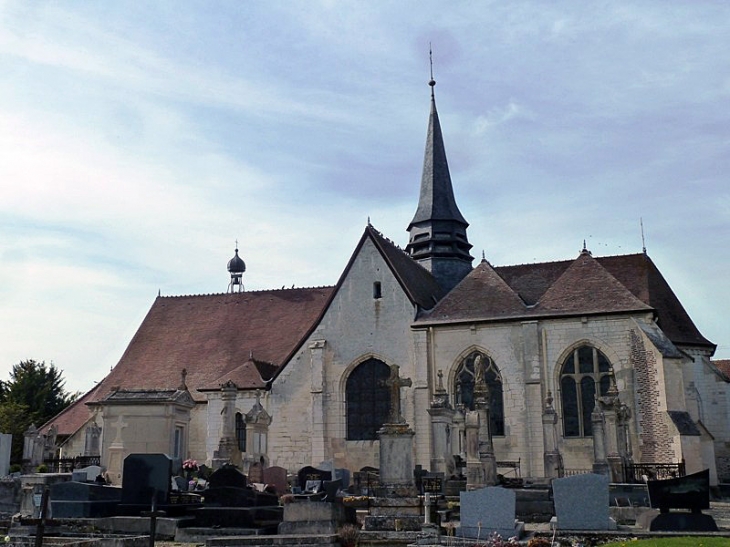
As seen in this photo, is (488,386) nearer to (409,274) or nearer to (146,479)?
(409,274)

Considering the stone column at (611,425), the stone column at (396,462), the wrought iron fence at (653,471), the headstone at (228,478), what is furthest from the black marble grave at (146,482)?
the wrought iron fence at (653,471)

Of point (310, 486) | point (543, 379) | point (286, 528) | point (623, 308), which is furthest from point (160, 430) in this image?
point (623, 308)

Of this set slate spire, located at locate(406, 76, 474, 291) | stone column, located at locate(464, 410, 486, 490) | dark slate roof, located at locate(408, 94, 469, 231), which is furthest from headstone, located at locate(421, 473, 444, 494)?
dark slate roof, located at locate(408, 94, 469, 231)

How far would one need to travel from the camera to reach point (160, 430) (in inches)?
722

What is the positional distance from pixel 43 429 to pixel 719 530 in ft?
91.2

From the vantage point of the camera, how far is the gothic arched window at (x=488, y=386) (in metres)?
26.7

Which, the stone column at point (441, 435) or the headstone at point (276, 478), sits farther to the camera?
the stone column at point (441, 435)

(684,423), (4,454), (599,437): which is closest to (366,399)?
(599,437)

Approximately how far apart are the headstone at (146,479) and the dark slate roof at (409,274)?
15158 millimetres

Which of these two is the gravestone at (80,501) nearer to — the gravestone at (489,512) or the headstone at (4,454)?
the headstone at (4,454)

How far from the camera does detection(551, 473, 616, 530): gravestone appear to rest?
1239 centimetres

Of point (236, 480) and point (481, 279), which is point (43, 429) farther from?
point (236, 480)

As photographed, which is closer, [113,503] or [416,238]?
[113,503]

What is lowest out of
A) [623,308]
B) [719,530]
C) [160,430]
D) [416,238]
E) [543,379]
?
[719,530]
